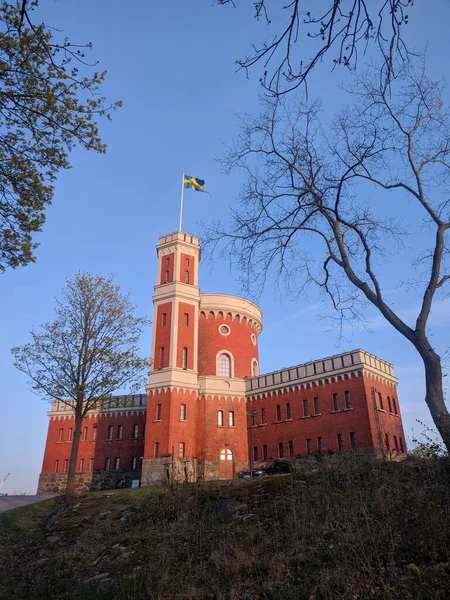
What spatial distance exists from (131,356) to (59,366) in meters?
3.62

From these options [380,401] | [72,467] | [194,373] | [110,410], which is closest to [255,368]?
[194,373]

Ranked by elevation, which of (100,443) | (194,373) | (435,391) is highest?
(194,373)

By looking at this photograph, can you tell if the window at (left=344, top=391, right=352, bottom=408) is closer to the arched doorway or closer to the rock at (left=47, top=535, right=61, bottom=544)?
the arched doorway

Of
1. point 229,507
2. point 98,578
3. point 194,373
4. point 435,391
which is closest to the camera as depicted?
point 98,578

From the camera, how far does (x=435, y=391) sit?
9359mm

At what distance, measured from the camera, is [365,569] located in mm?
5707

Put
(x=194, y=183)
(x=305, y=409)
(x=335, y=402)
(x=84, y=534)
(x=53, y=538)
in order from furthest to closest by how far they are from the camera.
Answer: (x=194, y=183) < (x=305, y=409) < (x=335, y=402) < (x=53, y=538) < (x=84, y=534)

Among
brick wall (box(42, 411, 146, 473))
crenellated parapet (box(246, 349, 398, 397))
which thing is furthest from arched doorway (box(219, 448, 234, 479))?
brick wall (box(42, 411, 146, 473))

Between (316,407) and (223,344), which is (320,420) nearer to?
(316,407)

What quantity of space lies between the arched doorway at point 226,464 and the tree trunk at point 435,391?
28.5 m

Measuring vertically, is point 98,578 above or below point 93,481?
below

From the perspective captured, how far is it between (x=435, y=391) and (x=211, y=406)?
28.6m

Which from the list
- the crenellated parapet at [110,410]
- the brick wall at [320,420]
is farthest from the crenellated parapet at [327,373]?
the crenellated parapet at [110,410]

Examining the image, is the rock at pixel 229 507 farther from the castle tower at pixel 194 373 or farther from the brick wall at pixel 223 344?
the brick wall at pixel 223 344
